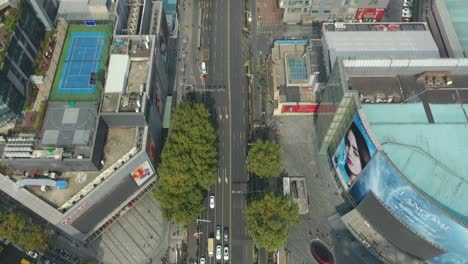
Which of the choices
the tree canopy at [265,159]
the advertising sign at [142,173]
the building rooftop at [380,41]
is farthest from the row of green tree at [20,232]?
the building rooftop at [380,41]

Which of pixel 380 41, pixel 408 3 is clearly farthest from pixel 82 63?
pixel 408 3

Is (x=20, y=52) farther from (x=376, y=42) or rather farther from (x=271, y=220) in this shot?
(x=376, y=42)

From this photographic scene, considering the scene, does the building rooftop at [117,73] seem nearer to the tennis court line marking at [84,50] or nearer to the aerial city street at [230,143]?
the aerial city street at [230,143]

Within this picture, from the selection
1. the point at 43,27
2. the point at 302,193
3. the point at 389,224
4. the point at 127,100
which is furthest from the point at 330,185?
the point at 43,27

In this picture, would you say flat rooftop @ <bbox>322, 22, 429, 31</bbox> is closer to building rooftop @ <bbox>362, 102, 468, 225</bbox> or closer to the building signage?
building rooftop @ <bbox>362, 102, 468, 225</bbox>

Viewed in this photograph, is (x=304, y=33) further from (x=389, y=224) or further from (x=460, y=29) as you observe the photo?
(x=389, y=224)

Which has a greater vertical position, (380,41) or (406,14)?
(406,14)
